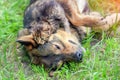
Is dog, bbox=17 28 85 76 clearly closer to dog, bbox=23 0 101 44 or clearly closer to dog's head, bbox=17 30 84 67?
dog's head, bbox=17 30 84 67

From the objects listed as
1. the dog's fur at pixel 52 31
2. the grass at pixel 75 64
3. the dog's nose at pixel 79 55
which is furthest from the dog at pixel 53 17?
the dog's nose at pixel 79 55

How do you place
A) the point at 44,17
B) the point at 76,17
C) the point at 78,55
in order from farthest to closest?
the point at 76,17 → the point at 44,17 → the point at 78,55

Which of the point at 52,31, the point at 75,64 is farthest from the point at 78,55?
the point at 52,31

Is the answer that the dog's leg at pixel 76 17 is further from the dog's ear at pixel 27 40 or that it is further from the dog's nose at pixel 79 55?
the dog's ear at pixel 27 40

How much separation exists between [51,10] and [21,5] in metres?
1.16

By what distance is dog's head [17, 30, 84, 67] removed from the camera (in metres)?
4.99

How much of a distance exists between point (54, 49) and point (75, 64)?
1.14ft

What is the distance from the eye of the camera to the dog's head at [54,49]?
499 centimetres

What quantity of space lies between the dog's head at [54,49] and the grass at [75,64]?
117 mm

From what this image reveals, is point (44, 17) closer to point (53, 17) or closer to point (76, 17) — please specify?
point (53, 17)

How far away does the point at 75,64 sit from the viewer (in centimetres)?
508

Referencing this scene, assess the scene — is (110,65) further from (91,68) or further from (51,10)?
(51,10)

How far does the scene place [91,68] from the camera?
505 centimetres

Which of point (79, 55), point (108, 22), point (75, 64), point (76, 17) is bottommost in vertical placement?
point (75, 64)
